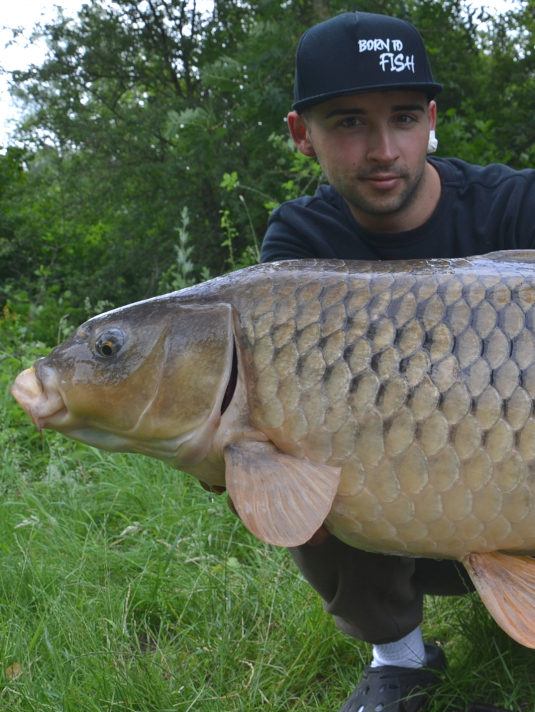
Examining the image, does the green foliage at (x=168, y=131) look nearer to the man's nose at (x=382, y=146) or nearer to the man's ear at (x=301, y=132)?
the man's ear at (x=301, y=132)

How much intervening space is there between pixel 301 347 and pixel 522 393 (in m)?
0.31

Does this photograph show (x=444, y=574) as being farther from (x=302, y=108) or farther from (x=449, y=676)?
(x=302, y=108)

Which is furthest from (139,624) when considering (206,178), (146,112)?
(146,112)

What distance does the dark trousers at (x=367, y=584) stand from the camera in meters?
1.52

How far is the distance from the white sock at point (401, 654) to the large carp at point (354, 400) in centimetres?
47

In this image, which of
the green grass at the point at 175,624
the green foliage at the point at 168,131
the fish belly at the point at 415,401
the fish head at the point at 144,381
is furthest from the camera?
the green foliage at the point at 168,131

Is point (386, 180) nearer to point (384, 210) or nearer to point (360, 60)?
point (384, 210)

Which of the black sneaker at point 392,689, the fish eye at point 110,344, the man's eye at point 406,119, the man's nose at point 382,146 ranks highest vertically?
the man's eye at point 406,119

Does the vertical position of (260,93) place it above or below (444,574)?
above

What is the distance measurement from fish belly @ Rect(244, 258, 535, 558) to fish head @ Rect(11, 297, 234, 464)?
0.24 ft

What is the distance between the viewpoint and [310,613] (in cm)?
171

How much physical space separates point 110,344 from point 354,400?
0.39 m

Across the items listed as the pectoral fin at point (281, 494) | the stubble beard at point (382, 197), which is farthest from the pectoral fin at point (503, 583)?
the stubble beard at point (382, 197)

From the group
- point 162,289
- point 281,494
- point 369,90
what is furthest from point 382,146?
point 162,289
